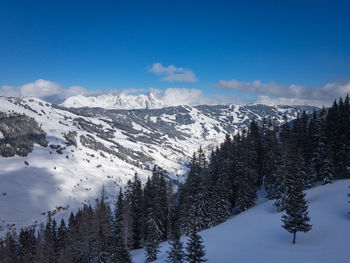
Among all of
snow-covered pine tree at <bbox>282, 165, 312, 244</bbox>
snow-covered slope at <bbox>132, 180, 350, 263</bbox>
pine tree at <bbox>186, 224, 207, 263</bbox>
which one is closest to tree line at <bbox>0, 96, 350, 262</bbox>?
snow-covered slope at <bbox>132, 180, 350, 263</bbox>

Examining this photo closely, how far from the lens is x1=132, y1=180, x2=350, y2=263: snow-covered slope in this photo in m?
23.0

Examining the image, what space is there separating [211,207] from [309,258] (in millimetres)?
25108

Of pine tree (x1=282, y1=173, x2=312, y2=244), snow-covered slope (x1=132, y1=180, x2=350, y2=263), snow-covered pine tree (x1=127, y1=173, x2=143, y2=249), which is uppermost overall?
pine tree (x1=282, y1=173, x2=312, y2=244)

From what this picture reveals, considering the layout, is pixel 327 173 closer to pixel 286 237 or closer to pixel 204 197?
pixel 286 237

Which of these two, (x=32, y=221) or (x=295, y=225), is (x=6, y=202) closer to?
(x=32, y=221)

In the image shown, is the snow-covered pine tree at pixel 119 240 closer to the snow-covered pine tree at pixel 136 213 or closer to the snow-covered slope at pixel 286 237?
the snow-covered pine tree at pixel 136 213

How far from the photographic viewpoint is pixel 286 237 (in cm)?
2958

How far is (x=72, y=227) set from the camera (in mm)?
59500

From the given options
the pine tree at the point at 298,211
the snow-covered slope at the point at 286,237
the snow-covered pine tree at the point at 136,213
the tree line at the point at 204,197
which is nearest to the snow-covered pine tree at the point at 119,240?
the tree line at the point at 204,197

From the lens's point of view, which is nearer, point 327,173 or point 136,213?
point 327,173

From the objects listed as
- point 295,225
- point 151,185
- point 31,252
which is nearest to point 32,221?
point 31,252

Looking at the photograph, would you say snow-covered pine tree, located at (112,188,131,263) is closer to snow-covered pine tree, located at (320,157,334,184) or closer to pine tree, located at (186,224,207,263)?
pine tree, located at (186,224,207,263)

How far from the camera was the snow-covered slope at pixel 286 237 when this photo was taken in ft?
75.4

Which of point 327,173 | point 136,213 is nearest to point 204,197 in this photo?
point 136,213
